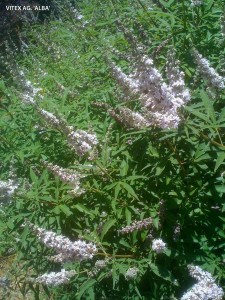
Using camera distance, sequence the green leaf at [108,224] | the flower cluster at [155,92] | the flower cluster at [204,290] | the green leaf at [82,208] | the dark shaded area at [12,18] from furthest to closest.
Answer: the dark shaded area at [12,18]
the green leaf at [82,208]
the green leaf at [108,224]
the flower cluster at [204,290]
the flower cluster at [155,92]

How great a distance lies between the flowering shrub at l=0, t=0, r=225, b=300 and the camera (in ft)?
9.78

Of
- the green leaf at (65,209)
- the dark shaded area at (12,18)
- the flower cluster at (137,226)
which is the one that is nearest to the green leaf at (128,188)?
the flower cluster at (137,226)

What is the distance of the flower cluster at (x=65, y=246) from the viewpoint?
2.92 meters

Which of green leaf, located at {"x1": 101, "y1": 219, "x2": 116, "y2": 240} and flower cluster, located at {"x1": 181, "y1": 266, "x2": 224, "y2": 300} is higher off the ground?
green leaf, located at {"x1": 101, "y1": 219, "x2": 116, "y2": 240}

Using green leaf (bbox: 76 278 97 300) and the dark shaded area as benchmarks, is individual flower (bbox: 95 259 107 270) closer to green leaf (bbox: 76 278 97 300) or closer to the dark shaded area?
green leaf (bbox: 76 278 97 300)

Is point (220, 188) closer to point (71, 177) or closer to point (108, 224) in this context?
point (108, 224)

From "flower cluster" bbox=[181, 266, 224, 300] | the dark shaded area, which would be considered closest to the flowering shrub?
"flower cluster" bbox=[181, 266, 224, 300]

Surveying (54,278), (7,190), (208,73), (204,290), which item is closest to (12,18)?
(7,190)

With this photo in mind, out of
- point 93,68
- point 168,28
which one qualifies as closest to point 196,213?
point 168,28

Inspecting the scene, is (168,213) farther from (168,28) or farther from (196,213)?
(168,28)

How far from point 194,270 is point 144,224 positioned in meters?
0.48

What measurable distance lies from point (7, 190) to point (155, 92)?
1399mm

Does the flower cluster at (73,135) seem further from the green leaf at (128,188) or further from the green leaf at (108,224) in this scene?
the green leaf at (108,224)

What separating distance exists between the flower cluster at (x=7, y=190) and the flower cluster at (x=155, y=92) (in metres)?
1.20
